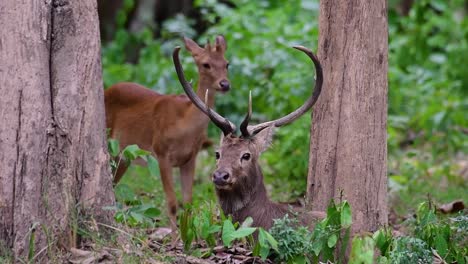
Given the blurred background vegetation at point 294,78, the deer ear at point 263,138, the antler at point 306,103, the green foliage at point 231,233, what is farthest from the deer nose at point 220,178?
the blurred background vegetation at point 294,78

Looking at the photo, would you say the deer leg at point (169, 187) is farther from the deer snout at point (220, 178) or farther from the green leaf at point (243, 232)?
the green leaf at point (243, 232)

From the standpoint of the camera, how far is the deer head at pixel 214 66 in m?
10.2

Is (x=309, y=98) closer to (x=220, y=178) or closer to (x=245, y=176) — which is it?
(x=245, y=176)

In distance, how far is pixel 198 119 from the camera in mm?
10211

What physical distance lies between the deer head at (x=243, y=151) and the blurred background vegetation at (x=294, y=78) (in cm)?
82

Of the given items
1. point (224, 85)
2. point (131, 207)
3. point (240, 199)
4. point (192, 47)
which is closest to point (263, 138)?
point (240, 199)

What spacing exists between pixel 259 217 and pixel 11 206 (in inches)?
78.0

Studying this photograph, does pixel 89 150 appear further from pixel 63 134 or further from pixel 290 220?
pixel 290 220

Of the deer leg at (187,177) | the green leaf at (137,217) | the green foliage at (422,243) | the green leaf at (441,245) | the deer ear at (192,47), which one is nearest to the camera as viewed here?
the green foliage at (422,243)

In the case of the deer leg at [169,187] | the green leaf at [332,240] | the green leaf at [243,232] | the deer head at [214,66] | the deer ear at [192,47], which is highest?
the deer ear at [192,47]

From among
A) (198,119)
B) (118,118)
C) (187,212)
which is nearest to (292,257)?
(187,212)

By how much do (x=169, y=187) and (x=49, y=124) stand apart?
3.58 m

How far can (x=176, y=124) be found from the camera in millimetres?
10344

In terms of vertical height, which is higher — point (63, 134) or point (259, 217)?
point (63, 134)
